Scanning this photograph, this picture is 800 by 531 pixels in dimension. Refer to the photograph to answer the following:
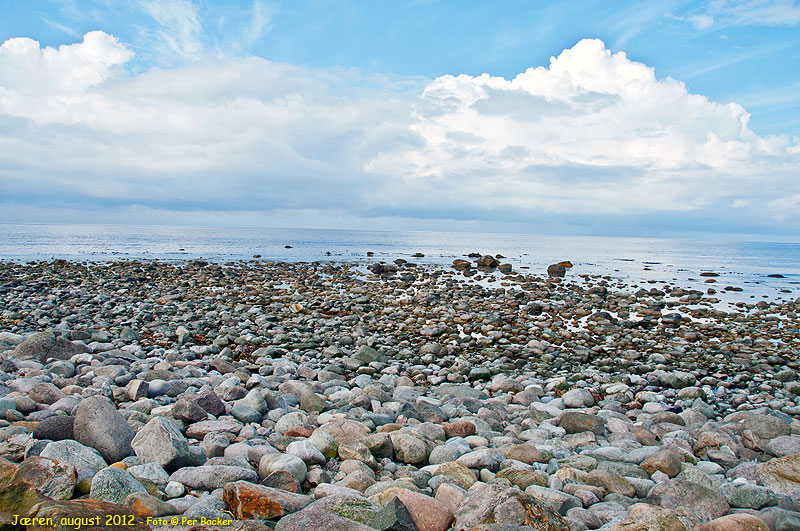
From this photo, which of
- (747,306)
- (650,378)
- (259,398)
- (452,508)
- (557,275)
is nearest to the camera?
(452,508)

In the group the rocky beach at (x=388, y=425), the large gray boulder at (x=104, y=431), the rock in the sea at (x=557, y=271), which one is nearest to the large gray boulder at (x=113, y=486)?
the rocky beach at (x=388, y=425)

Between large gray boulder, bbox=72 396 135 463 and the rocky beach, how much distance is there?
0.05ft

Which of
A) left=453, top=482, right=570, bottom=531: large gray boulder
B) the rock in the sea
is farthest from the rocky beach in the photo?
the rock in the sea

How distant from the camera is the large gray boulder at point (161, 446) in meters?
4.16

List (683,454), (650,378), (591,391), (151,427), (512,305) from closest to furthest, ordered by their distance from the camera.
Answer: (151,427)
(683,454)
(591,391)
(650,378)
(512,305)

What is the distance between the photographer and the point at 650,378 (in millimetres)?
9594

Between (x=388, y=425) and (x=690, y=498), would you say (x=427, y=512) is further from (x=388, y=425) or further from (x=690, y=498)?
(x=690, y=498)

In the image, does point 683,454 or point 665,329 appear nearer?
point 683,454

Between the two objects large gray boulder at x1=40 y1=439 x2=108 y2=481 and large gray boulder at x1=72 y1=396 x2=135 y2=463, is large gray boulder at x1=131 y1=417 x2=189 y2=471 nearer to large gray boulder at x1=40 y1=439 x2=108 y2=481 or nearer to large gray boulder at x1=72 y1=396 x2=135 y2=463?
large gray boulder at x1=72 y1=396 x2=135 y2=463

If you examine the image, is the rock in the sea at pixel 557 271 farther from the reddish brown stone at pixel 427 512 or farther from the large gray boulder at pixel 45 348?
the reddish brown stone at pixel 427 512

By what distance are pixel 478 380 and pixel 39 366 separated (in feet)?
22.9

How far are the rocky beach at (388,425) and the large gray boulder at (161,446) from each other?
0.02 meters

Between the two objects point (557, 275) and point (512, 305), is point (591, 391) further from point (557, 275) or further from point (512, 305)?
point (557, 275)

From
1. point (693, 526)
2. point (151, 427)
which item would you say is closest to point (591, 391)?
point (693, 526)
